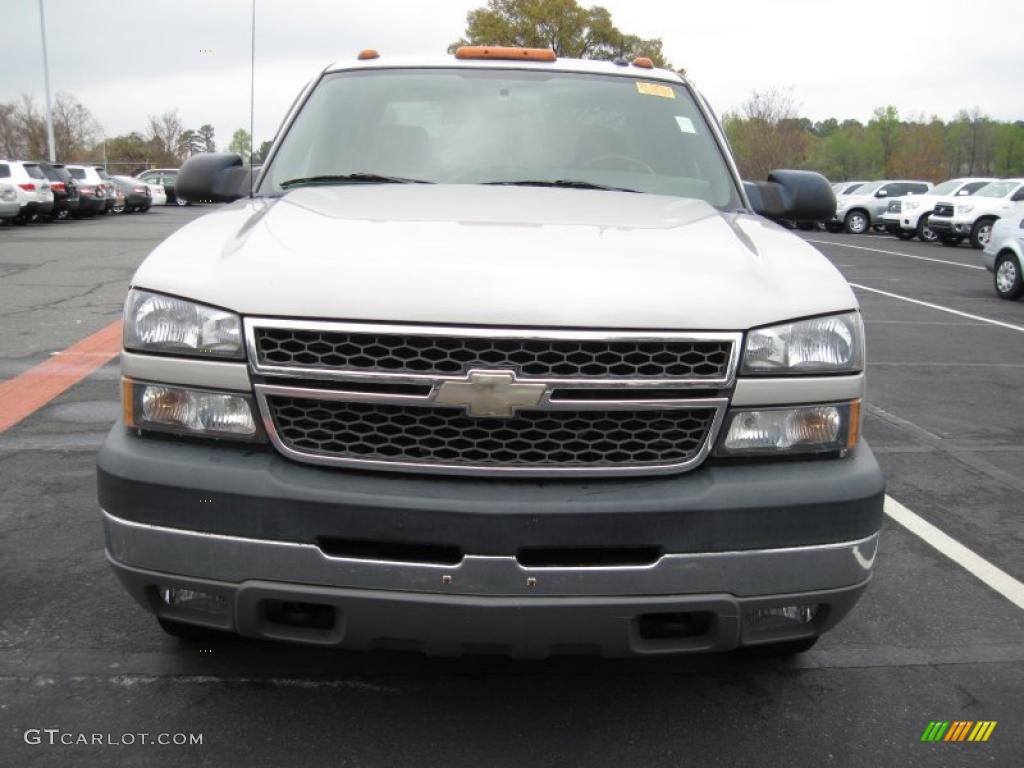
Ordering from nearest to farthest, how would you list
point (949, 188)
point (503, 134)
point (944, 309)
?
point (503, 134) < point (944, 309) < point (949, 188)

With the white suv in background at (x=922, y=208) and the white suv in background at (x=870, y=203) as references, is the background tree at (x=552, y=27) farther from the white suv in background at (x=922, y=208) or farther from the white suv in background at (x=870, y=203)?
the white suv in background at (x=922, y=208)

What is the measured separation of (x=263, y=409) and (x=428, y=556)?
530 mm

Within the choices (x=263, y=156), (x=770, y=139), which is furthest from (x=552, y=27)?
(x=263, y=156)

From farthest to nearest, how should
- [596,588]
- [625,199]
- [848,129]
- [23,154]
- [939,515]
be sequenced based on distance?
[848,129], [23,154], [939,515], [625,199], [596,588]

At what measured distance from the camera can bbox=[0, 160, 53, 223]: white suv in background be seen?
25750 millimetres

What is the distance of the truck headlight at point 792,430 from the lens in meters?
2.52

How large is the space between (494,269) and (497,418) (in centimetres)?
37

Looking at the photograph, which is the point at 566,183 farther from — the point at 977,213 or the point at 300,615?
the point at 977,213

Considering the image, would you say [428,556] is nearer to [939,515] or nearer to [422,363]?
[422,363]

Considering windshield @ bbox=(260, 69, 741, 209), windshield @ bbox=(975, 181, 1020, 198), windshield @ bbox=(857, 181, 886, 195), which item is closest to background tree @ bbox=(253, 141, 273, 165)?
windshield @ bbox=(260, 69, 741, 209)

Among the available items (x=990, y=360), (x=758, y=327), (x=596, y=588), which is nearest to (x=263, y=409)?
(x=596, y=588)

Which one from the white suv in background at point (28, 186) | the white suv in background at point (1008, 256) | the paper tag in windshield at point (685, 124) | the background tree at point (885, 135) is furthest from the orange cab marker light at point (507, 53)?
the background tree at point (885, 135)

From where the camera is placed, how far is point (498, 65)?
426 cm

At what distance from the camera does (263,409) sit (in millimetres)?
2475
